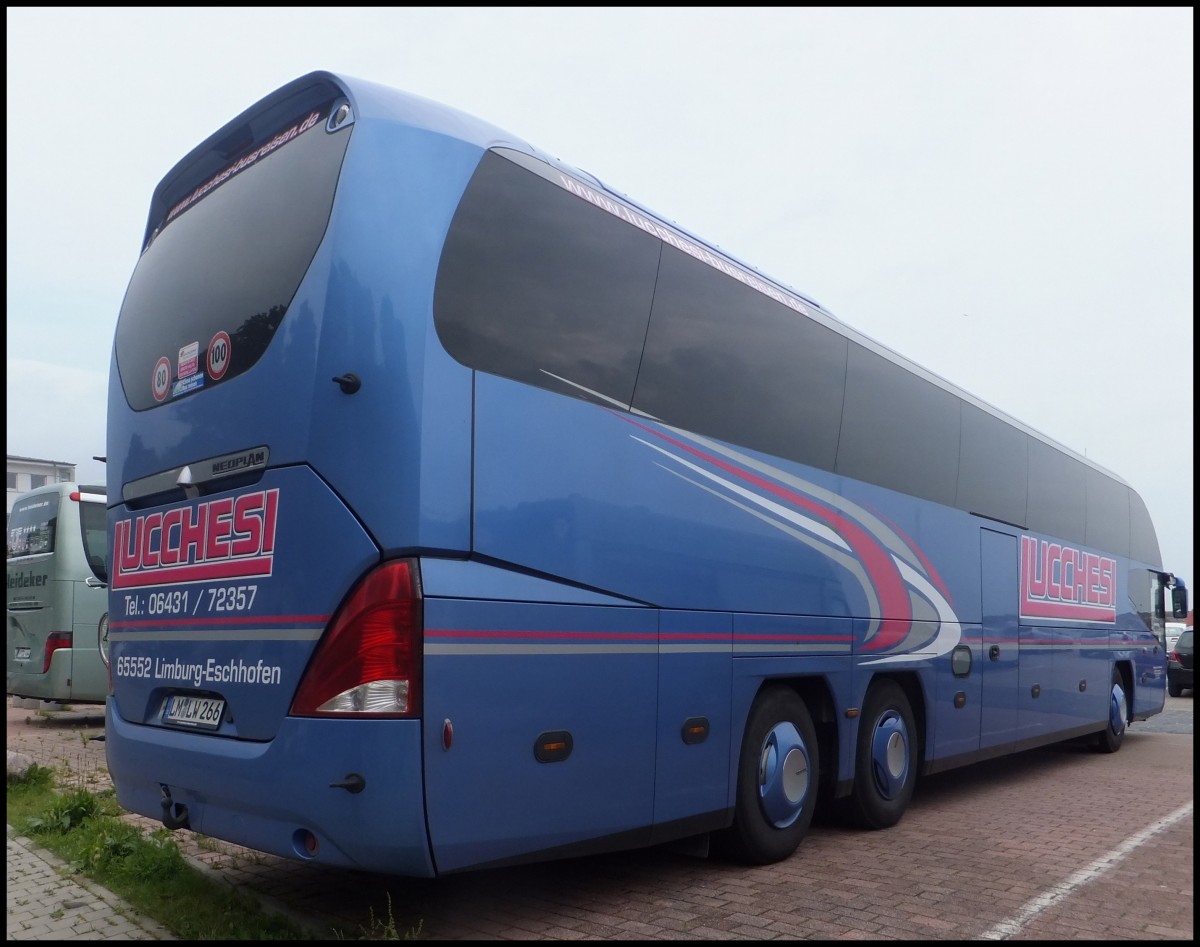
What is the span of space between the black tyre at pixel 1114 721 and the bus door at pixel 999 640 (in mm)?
3738

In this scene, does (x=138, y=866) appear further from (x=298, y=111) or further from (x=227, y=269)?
(x=298, y=111)

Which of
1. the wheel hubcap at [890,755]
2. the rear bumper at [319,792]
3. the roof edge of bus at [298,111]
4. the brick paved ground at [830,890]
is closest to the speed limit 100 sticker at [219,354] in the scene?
the roof edge of bus at [298,111]

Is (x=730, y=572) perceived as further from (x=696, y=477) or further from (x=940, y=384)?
(x=940, y=384)

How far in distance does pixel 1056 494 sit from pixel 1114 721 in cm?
335

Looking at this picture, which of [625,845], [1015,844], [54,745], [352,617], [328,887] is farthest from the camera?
[54,745]

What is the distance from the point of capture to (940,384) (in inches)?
364

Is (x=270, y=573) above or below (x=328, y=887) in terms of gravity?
above

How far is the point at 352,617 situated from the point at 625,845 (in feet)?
5.91

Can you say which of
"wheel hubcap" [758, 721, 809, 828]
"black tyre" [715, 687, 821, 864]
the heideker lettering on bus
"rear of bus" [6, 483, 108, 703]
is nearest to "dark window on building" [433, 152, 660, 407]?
the heideker lettering on bus

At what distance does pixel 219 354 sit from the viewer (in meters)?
4.93

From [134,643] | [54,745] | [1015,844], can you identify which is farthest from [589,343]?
[54,745]

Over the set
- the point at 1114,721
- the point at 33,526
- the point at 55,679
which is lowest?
the point at 1114,721

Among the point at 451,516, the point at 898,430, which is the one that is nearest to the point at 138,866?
the point at 451,516

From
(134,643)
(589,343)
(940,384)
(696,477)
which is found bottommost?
(134,643)
